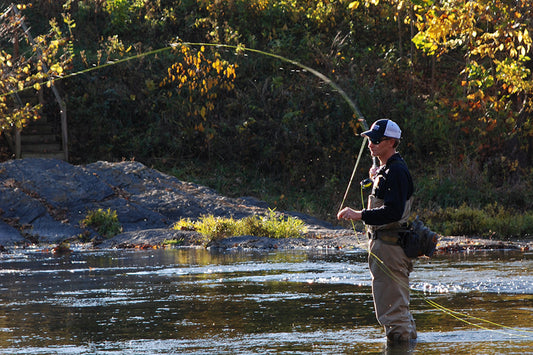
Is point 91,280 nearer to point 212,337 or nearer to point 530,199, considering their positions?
point 212,337

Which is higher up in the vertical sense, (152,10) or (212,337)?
(152,10)

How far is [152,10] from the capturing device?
2983 centimetres

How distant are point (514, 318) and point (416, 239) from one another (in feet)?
6.13

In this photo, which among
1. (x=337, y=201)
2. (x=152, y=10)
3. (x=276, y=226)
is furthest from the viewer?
(x=152, y=10)

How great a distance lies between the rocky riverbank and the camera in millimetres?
18141

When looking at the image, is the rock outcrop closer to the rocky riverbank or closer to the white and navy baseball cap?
the rocky riverbank

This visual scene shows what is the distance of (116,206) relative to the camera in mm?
20234

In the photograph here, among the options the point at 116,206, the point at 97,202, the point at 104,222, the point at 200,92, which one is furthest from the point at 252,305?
the point at 200,92

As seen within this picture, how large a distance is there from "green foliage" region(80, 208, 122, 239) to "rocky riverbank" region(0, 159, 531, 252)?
163 mm

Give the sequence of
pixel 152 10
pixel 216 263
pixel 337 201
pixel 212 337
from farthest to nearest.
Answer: pixel 152 10 < pixel 337 201 < pixel 216 263 < pixel 212 337

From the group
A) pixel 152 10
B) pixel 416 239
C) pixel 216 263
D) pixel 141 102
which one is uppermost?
pixel 152 10

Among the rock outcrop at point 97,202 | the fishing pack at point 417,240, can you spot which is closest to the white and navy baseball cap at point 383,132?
the fishing pack at point 417,240

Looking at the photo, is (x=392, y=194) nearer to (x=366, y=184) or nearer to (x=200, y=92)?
(x=366, y=184)

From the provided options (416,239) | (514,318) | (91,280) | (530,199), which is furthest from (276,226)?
(416,239)
